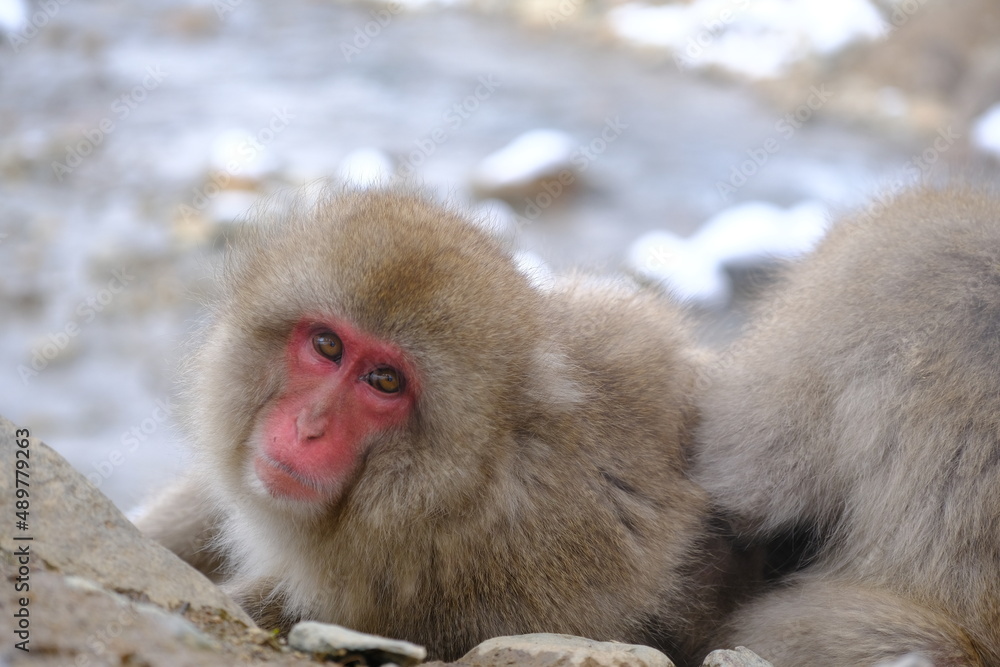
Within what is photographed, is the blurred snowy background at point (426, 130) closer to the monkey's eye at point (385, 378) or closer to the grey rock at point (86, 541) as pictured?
the grey rock at point (86, 541)

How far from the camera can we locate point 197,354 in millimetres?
3592

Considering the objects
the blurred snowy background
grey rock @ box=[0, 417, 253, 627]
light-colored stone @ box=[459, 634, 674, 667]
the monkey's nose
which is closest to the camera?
grey rock @ box=[0, 417, 253, 627]

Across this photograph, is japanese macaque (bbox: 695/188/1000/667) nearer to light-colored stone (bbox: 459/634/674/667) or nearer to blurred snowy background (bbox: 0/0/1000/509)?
light-colored stone (bbox: 459/634/674/667)

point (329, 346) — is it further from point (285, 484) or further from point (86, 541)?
point (86, 541)

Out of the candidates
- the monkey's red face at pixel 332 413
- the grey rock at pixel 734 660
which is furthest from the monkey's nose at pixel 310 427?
the grey rock at pixel 734 660

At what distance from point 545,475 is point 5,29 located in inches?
373

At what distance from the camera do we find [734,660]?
275cm

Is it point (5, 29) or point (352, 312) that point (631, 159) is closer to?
point (5, 29)

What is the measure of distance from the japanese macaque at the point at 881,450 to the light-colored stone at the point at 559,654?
0.48m

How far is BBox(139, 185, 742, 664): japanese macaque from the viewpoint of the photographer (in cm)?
305

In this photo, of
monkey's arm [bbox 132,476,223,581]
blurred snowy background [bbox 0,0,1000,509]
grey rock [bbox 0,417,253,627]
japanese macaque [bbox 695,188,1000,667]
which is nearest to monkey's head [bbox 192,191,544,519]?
grey rock [bbox 0,417,253,627]

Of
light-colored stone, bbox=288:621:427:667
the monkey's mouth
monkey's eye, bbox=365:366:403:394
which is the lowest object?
light-colored stone, bbox=288:621:427:667

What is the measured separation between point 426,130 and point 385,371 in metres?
7.41

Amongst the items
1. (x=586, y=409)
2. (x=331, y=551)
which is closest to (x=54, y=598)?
(x=331, y=551)
